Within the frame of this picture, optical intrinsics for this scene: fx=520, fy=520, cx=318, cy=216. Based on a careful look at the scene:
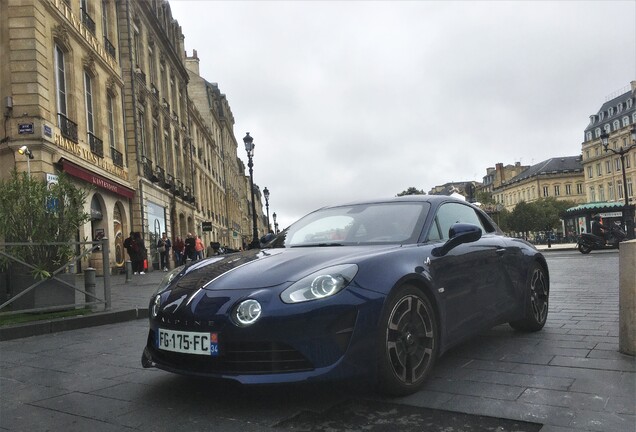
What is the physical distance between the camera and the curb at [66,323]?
20.4 feet

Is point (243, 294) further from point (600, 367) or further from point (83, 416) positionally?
point (600, 367)

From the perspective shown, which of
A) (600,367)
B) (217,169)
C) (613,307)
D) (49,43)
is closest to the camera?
(600,367)

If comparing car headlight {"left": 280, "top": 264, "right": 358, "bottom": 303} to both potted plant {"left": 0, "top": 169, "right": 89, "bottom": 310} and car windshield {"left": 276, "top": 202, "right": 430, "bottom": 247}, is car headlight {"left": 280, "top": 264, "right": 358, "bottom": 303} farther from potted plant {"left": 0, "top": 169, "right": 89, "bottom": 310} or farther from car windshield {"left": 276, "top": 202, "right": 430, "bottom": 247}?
potted plant {"left": 0, "top": 169, "right": 89, "bottom": 310}

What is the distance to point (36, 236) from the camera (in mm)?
7156

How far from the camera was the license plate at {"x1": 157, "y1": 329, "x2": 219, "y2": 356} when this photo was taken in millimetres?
2965

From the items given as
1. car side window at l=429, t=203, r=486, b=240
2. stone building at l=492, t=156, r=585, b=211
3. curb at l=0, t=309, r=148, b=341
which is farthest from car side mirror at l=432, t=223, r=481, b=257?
stone building at l=492, t=156, r=585, b=211

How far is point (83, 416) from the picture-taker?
122 inches

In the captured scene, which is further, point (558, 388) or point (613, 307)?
point (613, 307)

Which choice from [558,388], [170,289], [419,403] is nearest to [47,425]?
[170,289]

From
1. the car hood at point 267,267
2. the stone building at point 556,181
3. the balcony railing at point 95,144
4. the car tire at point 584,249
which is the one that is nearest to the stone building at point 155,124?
the balcony railing at point 95,144

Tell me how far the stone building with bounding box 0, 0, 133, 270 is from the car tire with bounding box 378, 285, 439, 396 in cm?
1044

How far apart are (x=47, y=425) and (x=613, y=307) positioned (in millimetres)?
6428

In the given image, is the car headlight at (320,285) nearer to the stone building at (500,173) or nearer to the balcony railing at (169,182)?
the balcony railing at (169,182)

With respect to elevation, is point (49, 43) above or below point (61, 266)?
above
